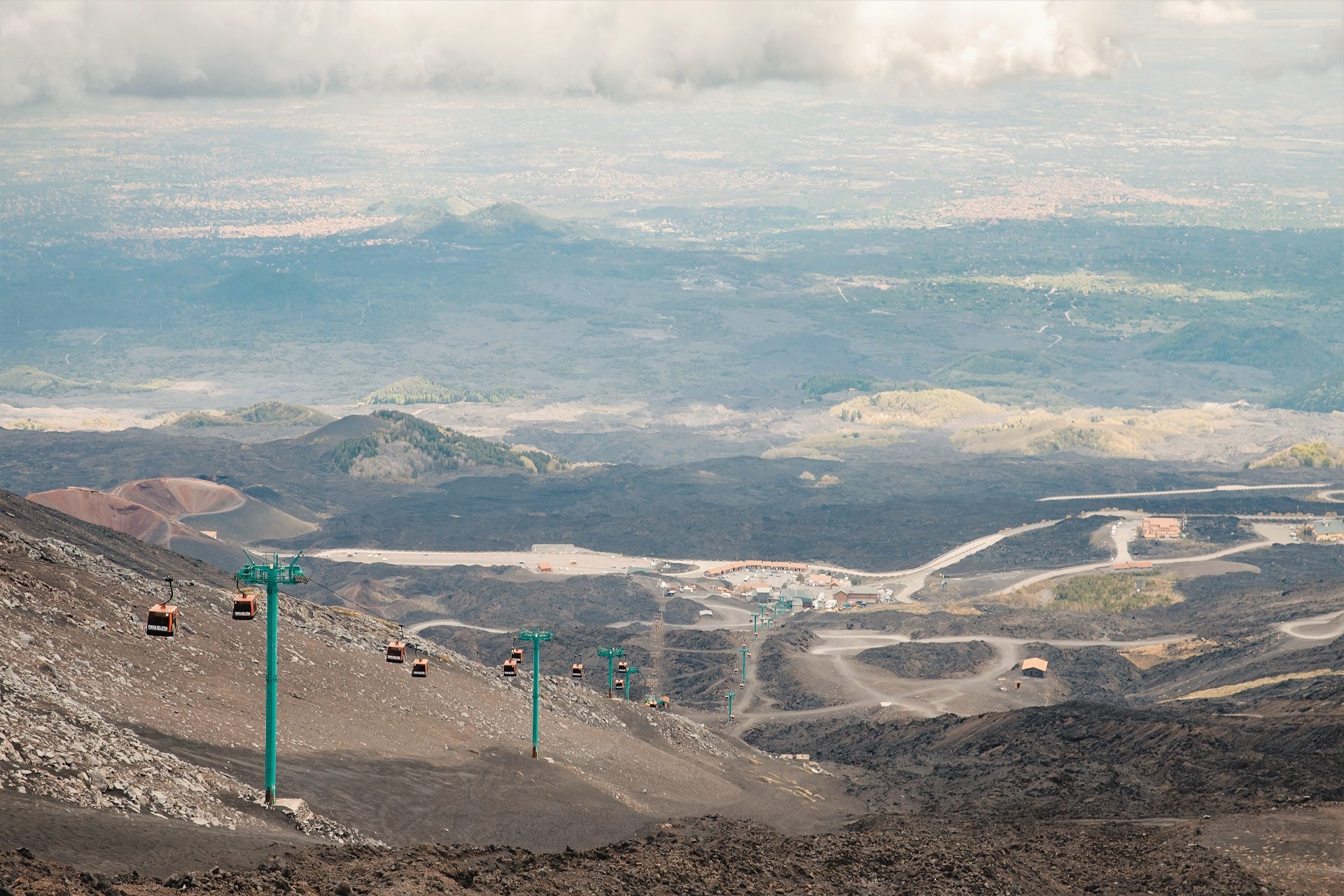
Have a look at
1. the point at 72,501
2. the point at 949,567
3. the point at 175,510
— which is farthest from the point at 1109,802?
the point at 175,510

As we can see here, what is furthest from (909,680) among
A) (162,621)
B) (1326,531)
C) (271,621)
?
(1326,531)

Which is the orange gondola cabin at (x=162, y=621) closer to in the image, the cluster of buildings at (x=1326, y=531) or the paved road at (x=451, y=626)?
the paved road at (x=451, y=626)

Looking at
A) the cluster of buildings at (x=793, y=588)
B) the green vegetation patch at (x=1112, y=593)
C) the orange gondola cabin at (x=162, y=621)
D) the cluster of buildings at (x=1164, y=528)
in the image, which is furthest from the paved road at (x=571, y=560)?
the orange gondola cabin at (x=162, y=621)

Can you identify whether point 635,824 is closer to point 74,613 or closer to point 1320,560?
point 74,613

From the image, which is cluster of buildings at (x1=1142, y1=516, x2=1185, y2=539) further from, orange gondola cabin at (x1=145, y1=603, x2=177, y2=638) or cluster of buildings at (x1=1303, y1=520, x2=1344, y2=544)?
orange gondola cabin at (x1=145, y1=603, x2=177, y2=638)

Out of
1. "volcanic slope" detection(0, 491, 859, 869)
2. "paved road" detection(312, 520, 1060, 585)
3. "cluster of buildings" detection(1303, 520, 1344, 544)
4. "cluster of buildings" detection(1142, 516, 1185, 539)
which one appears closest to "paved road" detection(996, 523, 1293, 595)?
"cluster of buildings" detection(1303, 520, 1344, 544)

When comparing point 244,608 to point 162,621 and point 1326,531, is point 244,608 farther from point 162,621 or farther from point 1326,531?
point 1326,531
